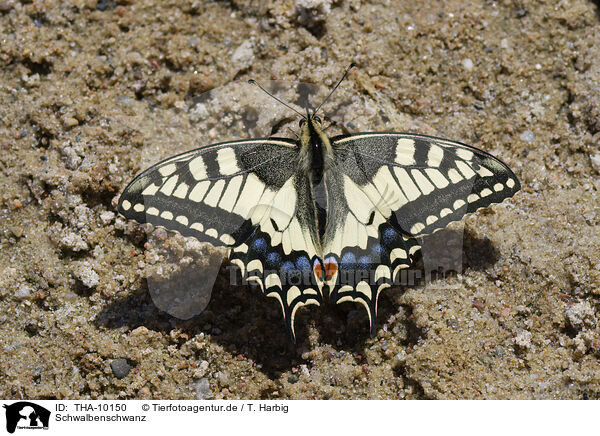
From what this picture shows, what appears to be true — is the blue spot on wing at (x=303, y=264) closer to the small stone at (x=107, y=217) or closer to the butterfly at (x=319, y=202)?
the butterfly at (x=319, y=202)

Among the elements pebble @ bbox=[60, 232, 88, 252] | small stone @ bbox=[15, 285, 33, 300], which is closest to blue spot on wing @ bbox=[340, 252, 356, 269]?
pebble @ bbox=[60, 232, 88, 252]

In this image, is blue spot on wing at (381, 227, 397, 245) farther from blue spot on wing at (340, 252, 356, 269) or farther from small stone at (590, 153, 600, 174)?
small stone at (590, 153, 600, 174)

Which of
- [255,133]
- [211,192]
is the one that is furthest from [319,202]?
[255,133]

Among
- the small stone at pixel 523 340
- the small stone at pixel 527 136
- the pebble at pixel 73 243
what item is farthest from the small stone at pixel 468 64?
the pebble at pixel 73 243

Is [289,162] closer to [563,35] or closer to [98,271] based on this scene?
[98,271]

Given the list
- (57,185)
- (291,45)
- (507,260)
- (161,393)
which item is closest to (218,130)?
(291,45)

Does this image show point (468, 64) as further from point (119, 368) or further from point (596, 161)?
point (119, 368)
